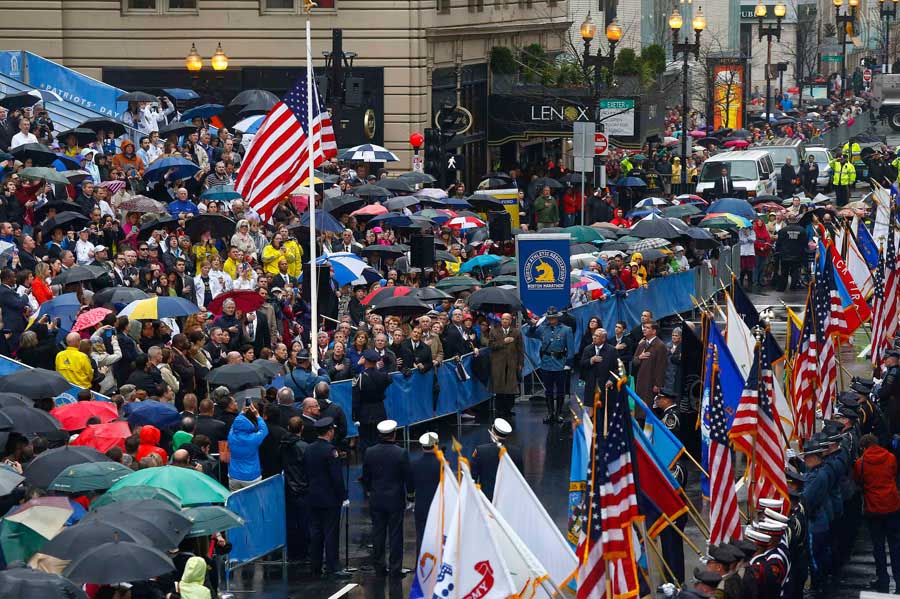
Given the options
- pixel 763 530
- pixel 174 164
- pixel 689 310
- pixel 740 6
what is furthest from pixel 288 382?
pixel 740 6

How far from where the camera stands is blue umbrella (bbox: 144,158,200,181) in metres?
30.4

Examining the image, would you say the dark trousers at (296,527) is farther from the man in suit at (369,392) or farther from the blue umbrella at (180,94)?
the blue umbrella at (180,94)

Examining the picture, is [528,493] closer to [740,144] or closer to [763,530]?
[763,530]

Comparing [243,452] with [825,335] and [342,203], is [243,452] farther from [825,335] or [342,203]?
[342,203]

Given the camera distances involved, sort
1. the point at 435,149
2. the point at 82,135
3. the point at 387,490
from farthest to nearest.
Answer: the point at 435,149 → the point at 82,135 → the point at 387,490

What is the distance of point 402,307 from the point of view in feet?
81.2

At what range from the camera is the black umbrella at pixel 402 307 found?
24.7 meters

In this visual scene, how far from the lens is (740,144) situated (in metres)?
63.1

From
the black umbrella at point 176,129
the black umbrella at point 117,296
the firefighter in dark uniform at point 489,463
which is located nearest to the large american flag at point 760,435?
the firefighter in dark uniform at point 489,463

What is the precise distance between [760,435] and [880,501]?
129 cm

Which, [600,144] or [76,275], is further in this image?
[600,144]

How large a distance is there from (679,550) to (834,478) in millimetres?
1658

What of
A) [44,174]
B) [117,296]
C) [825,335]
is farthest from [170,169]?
[825,335]

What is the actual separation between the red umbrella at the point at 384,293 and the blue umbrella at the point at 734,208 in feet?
48.6
